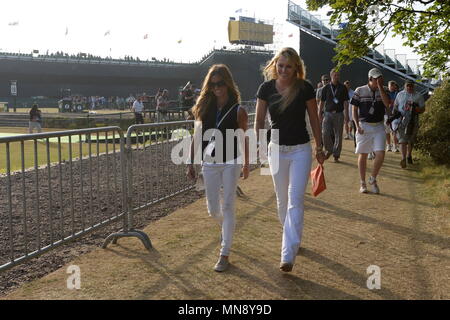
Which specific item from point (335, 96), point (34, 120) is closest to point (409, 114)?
point (335, 96)

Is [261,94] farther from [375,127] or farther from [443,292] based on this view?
[375,127]

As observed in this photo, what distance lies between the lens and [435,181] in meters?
8.90

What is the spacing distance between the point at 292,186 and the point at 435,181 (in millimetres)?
5524

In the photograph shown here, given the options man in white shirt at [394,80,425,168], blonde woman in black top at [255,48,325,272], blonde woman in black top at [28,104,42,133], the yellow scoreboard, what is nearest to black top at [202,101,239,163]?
blonde woman in black top at [255,48,325,272]

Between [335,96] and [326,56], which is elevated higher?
[326,56]

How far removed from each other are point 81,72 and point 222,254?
68.1m

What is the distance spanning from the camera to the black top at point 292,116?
4.36 meters

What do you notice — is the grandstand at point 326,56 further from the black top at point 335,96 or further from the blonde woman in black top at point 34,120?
the black top at point 335,96


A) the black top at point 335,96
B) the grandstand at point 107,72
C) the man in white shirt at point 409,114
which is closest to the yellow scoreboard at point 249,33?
the grandstand at point 107,72

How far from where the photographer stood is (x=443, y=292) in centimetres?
396

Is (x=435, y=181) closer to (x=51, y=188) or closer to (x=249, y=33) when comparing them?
(x=51, y=188)

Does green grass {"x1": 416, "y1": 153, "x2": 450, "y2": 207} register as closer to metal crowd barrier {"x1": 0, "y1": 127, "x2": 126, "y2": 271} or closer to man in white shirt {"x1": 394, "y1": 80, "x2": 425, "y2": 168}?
man in white shirt {"x1": 394, "y1": 80, "x2": 425, "y2": 168}

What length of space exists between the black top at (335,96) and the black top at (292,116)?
663 cm
